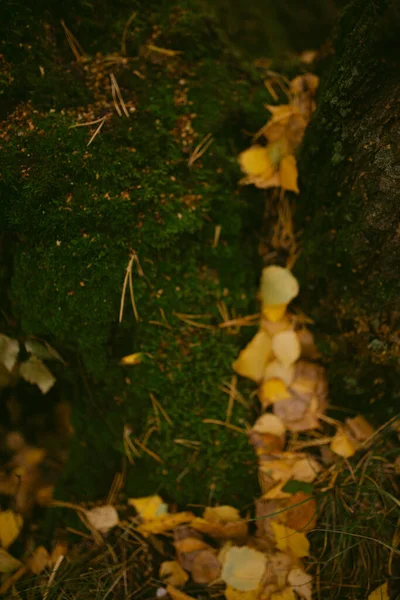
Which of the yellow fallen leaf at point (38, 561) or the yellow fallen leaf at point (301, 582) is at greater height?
the yellow fallen leaf at point (301, 582)

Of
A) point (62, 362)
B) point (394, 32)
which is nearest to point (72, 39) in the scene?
point (394, 32)

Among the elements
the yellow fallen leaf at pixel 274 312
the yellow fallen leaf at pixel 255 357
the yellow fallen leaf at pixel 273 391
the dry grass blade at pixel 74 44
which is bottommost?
the yellow fallen leaf at pixel 273 391

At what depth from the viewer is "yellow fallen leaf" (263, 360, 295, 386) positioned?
61.3 inches

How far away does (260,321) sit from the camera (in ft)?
5.18

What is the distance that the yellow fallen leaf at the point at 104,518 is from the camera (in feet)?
5.10

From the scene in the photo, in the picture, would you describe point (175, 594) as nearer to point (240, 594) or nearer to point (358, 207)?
point (240, 594)

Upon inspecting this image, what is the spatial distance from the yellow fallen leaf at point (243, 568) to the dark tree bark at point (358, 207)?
70 cm

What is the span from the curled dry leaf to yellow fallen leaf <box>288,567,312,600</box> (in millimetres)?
1167

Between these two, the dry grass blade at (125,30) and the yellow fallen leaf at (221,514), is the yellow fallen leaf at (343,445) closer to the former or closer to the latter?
the yellow fallen leaf at (221,514)

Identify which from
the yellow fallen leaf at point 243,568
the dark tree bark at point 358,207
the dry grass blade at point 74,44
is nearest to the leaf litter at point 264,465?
the yellow fallen leaf at point 243,568

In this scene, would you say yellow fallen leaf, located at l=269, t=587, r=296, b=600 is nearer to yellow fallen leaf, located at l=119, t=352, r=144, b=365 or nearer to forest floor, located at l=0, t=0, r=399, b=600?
forest floor, located at l=0, t=0, r=399, b=600

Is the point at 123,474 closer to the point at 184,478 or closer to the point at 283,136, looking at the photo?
the point at 184,478

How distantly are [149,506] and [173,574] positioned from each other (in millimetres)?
270

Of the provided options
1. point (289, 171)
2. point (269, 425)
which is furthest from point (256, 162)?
point (269, 425)
